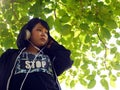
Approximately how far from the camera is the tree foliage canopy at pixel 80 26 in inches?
162

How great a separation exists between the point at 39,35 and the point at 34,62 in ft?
1.41

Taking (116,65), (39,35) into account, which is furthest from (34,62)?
(116,65)

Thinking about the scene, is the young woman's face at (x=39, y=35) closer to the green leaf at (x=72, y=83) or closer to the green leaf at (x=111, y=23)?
the green leaf at (x=111, y=23)

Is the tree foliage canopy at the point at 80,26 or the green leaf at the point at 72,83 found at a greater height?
the tree foliage canopy at the point at 80,26

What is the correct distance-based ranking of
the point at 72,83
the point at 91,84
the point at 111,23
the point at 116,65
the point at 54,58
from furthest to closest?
the point at 72,83 → the point at 116,65 → the point at 91,84 → the point at 111,23 → the point at 54,58

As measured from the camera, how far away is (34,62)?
328 cm

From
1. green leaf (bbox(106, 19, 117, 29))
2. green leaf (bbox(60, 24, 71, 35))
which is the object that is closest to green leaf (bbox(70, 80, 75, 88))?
green leaf (bbox(60, 24, 71, 35))

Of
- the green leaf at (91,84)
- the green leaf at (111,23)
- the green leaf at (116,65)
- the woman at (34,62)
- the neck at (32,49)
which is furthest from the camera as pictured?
the green leaf at (116,65)

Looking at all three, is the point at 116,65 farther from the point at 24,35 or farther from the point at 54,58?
the point at 24,35

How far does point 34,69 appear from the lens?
3217 mm

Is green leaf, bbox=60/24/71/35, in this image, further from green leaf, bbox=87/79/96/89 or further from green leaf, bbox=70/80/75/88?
green leaf, bbox=70/80/75/88

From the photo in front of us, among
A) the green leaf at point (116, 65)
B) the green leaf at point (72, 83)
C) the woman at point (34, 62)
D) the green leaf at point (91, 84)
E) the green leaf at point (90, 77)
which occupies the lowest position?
the green leaf at point (72, 83)

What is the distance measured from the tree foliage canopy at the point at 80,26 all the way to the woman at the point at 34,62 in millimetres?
609

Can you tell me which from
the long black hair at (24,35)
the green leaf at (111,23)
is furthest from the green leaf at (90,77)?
the long black hair at (24,35)
